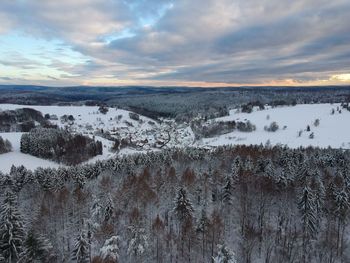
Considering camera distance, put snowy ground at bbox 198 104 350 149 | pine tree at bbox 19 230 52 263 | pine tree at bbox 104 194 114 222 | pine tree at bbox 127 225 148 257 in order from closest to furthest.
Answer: pine tree at bbox 19 230 52 263 → pine tree at bbox 127 225 148 257 → pine tree at bbox 104 194 114 222 → snowy ground at bbox 198 104 350 149

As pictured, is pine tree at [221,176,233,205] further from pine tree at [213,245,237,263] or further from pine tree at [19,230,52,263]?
pine tree at [19,230,52,263]

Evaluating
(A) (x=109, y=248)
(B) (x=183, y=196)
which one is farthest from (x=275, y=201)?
(A) (x=109, y=248)

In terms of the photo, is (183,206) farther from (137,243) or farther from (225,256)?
(225,256)

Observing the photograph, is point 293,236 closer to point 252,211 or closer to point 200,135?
point 252,211

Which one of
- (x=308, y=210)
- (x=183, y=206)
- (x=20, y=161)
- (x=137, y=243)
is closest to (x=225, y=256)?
(x=137, y=243)

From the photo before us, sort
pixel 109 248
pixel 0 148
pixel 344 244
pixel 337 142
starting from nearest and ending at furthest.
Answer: pixel 109 248
pixel 344 244
pixel 0 148
pixel 337 142

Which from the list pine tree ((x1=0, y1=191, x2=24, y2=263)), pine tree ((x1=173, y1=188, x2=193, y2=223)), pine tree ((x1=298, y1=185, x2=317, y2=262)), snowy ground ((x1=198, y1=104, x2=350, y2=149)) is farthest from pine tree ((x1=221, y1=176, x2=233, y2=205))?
snowy ground ((x1=198, y1=104, x2=350, y2=149))
